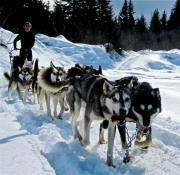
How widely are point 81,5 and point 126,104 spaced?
30696 millimetres

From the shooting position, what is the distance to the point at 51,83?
15.3ft

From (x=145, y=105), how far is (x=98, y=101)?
2.10 ft

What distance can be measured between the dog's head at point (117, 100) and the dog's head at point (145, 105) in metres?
0.18

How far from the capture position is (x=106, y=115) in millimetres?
3336

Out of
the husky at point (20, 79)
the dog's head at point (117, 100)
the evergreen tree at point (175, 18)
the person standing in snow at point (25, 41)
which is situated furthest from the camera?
the evergreen tree at point (175, 18)

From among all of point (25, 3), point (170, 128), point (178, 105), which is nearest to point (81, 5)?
point (25, 3)

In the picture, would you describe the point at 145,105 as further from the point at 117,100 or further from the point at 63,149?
the point at 63,149

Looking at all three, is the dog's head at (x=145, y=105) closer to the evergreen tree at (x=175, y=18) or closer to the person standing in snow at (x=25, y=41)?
the person standing in snow at (x=25, y=41)

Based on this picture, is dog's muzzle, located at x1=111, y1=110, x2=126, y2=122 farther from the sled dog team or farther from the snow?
the snow

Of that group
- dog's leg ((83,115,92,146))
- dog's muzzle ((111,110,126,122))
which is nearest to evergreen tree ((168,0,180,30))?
dog's leg ((83,115,92,146))

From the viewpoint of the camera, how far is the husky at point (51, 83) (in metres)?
4.66

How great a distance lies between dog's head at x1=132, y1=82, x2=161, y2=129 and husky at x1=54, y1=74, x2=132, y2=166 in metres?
0.18

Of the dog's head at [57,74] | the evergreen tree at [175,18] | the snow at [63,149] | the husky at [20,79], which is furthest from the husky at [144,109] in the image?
the evergreen tree at [175,18]

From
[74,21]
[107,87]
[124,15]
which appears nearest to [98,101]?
[107,87]
